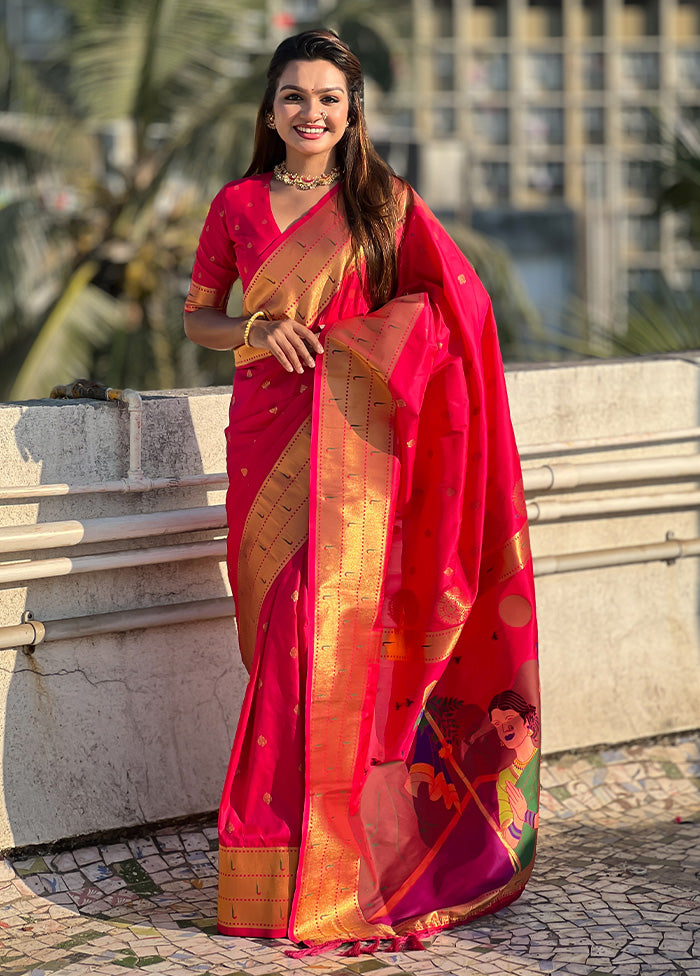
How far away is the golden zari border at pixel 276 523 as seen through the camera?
2500mm

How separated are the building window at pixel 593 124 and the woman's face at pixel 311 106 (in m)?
36.2

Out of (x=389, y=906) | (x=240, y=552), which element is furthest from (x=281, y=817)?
(x=240, y=552)

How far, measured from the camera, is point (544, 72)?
3753cm

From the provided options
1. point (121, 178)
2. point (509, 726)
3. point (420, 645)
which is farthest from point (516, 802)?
point (121, 178)

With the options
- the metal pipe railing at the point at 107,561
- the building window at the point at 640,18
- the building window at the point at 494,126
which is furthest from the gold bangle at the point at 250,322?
the building window at the point at 640,18

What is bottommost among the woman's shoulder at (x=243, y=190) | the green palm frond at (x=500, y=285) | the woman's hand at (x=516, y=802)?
the woman's hand at (x=516, y=802)

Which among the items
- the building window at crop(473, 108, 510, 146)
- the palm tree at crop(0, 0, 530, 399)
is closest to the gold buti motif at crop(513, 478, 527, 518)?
the palm tree at crop(0, 0, 530, 399)

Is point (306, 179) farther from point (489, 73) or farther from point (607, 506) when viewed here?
point (489, 73)

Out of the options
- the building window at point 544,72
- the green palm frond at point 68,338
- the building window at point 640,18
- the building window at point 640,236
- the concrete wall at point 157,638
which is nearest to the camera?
the concrete wall at point 157,638

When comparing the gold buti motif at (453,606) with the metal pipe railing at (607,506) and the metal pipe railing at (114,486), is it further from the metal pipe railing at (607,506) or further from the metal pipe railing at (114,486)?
the metal pipe railing at (607,506)

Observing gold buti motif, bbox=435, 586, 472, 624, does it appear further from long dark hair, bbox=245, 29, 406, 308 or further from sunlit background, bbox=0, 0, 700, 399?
sunlit background, bbox=0, 0, 700, 399

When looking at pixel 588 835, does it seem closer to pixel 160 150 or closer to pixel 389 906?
pixel 389 906

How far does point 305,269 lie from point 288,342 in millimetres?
159

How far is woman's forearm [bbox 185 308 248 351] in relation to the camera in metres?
2.54
